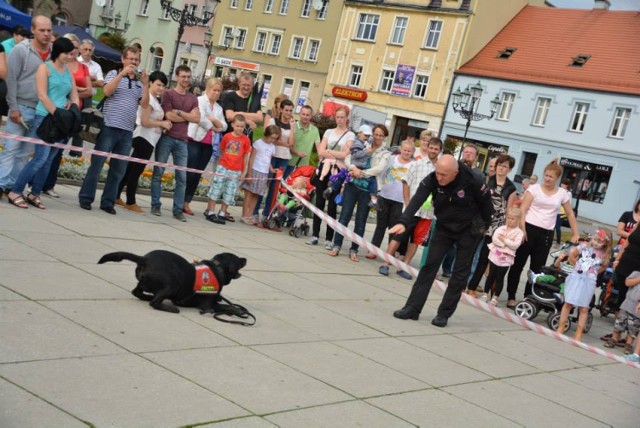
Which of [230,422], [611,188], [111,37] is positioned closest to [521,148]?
[611,188]

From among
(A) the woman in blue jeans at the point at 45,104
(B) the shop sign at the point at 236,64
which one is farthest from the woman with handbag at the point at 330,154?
(B) the shop sign at the point at 236,64

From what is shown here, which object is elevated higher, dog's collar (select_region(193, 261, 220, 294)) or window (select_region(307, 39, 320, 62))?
window (select_region(307, 39, 320, 62))

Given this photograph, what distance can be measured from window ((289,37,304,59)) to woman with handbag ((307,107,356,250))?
163 ft

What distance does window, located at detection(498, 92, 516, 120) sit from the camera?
165ft

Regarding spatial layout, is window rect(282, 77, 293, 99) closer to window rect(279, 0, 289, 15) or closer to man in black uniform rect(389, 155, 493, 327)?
window rect(279, 0, 289, 15)

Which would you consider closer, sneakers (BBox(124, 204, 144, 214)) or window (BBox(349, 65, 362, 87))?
sneakers (BBox(124, 204, 144, 214))

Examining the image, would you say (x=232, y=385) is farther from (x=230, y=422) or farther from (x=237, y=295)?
(x=237, y=295)

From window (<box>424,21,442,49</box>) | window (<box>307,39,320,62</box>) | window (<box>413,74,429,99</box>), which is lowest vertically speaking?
window (<box>413,74,429,99</box>)

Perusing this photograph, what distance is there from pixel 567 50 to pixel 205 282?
157ft

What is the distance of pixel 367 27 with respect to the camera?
191 feet

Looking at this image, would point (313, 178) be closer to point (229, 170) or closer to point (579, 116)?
point (229, 170)

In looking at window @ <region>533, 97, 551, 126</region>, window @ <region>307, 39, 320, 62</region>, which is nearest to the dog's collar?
window @ <region>533, 97, 551, 126</region>

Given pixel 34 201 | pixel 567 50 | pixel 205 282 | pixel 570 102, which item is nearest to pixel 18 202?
pixel 34 201

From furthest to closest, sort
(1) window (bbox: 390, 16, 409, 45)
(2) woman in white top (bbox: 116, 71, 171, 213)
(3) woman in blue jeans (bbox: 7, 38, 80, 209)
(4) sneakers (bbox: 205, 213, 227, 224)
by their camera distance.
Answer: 1. (1) window (bbox: 390, 16, 409, 45)
2. (4) sneakers (bbox: 205, 213, 227, 224)
3. (2) woman in white top (bbox: 116, 71, 171, 213)
4. (3) woman in blue jeans (bbox: 7, 38, 80, 209)
